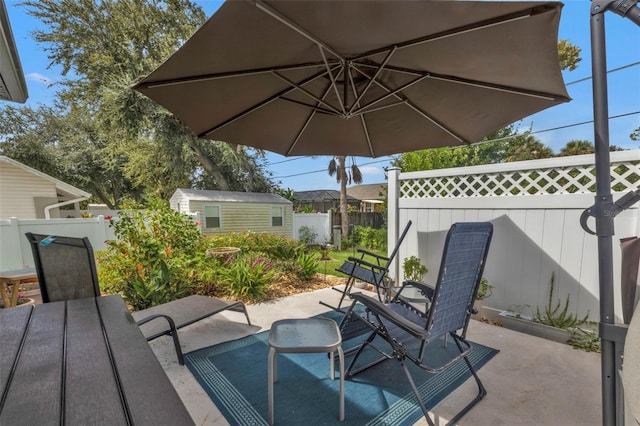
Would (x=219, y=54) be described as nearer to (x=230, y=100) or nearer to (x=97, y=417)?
(x=230, y=100)

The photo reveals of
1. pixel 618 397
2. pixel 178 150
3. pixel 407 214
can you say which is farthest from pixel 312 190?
pixel 618 397

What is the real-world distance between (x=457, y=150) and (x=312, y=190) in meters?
11.8

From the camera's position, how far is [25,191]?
7.37 meters

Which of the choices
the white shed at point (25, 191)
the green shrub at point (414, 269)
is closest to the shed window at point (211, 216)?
the white shed at point (25, 191)

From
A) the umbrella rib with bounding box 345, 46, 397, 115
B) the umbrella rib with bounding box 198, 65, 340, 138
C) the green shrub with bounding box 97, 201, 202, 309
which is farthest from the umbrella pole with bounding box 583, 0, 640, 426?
the green shrub with bounding box 97, 201, 202, 309

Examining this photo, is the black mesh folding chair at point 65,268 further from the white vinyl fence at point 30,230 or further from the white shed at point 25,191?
the white shed at point 25,191

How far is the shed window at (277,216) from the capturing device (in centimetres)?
1108

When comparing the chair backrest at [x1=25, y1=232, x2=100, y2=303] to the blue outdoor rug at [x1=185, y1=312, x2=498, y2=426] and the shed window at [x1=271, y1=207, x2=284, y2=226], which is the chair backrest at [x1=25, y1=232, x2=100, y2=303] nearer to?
the blue outdoor rug at [x1=185, y1=312, x2=498, y2=426]

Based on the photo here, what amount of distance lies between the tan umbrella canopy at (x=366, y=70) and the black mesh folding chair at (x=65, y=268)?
1261 mm

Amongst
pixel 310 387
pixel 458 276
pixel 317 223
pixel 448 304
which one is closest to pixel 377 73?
pixel 458 276

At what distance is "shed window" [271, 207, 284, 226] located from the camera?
1108cm

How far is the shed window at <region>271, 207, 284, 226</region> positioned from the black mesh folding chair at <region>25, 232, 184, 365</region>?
9038 millimetres

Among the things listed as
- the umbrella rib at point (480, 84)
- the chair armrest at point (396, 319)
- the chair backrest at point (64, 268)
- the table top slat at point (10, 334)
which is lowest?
the chair armrest at point (396, 319)

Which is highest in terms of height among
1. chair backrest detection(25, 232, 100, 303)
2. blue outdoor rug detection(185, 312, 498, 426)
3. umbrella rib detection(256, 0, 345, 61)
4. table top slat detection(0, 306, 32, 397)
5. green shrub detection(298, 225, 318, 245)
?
umbrella rib detection(256, 0, 345, 61)
